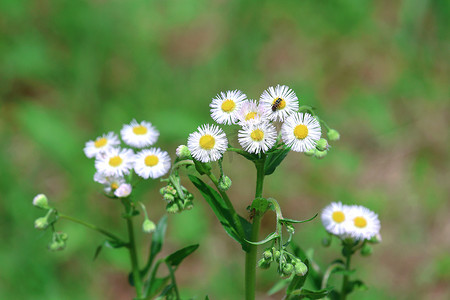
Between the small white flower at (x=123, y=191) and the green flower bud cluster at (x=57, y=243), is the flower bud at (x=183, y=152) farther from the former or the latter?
the green flower bud cluster at (x=57, y=243)

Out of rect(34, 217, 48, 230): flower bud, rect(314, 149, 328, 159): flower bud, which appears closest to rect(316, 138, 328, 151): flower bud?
rect(314, 149, 328, 159): flower bud

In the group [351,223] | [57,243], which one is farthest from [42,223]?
[351,223]

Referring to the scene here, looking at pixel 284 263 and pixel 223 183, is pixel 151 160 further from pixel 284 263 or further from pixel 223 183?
pixel 284 263

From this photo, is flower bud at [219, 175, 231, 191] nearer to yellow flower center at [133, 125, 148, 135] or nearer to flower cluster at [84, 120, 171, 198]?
flower cluster at [84, 120, 171, 198]

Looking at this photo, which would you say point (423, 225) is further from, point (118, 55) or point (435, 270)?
point (118, 55)

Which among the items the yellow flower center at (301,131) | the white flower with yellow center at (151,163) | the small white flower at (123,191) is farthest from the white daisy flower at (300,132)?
the small white flower at (123,191)
